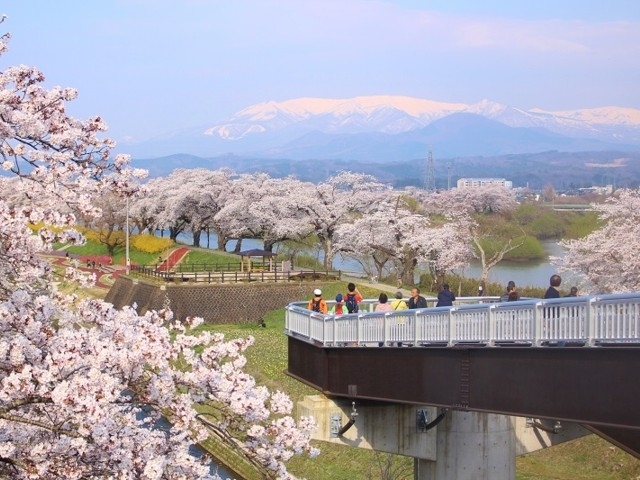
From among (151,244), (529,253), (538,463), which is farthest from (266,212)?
(538,463)

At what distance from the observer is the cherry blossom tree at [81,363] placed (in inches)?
287

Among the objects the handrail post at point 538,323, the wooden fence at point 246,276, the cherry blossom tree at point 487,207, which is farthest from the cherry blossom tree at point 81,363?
the cherry blossom tree at point 487,207

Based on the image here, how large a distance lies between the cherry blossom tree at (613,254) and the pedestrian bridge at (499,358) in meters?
16.4

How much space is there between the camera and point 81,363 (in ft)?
24.6

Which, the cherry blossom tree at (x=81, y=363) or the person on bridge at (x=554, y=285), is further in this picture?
the person on bridge at (x=554, y=285)

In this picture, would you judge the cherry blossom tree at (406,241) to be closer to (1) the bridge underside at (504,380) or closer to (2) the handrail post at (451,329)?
(1) the bridge underside at (504,380)

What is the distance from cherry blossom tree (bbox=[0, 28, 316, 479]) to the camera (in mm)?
7285

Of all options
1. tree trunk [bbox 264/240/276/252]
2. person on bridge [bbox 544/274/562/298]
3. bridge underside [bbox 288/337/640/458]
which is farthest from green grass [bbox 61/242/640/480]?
tree trunk [bbox 264/240/276/252]

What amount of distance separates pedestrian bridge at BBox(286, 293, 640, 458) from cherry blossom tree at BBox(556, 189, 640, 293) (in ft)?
53.8

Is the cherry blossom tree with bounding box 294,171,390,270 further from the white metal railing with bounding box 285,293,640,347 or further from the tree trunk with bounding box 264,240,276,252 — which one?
the white metal railing with bounding box 285,293,640,347

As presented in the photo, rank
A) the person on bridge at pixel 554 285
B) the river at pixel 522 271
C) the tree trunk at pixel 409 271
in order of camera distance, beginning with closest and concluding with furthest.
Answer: the person on bridge at pixel 554 285 → the tree trunk at pixel 409 271 → the river at pixel 522 271

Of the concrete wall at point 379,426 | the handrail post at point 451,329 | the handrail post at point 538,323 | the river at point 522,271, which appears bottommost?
the river at point 522,271

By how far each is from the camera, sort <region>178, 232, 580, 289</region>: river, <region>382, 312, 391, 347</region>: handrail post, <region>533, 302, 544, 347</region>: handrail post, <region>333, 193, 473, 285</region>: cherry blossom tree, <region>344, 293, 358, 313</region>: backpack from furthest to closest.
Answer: <region>178, 232, 580, 289</region>: river → <region>333, 193, 473, 285</region>: cherry blossom tree → <region>344, 293, 358, 313</region>: backpack → <region>382, 312, 391, 347</region>: handrail post → <region>533, 302, 544, 347</region>: handrail post

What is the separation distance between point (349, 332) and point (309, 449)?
28.0 feet
